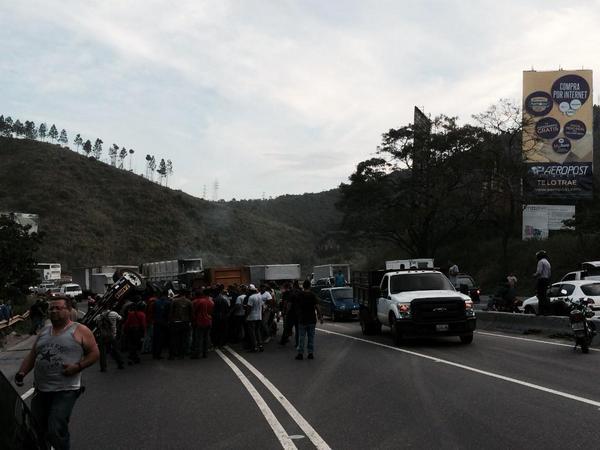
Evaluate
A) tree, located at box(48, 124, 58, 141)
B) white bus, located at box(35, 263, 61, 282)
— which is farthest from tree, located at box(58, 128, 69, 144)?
white bus, located at box(35, 263, 61, 282)

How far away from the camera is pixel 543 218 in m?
46.8

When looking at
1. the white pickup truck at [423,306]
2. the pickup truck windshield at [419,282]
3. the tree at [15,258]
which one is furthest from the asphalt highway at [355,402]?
the tree at [15,258]

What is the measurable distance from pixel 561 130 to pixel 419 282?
107 feet

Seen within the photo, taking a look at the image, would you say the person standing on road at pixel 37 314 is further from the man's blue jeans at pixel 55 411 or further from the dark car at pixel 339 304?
the man's blue jeans at pixel 55 411

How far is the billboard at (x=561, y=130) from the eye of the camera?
44.8 meters

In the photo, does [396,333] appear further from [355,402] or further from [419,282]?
[355,402]

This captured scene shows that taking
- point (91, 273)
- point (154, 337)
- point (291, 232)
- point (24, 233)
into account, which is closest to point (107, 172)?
point (291, 232)

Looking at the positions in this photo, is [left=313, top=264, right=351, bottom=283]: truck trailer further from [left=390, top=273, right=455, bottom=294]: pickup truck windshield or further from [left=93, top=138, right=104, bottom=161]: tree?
[left=93, top=138, right=104, bottom=161]: tree

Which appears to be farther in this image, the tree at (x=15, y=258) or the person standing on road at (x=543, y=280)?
the tree at (x=15, y=258)

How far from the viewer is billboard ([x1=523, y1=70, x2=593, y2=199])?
44.8 meters

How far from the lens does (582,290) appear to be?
18781 mm

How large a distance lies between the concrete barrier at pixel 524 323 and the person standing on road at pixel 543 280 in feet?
1.42

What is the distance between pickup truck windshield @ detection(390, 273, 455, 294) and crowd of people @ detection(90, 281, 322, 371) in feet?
9.77

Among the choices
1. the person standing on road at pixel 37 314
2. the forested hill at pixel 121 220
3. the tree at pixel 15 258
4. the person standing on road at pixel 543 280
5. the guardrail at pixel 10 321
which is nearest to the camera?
the person standing on road at pixel 543 280
